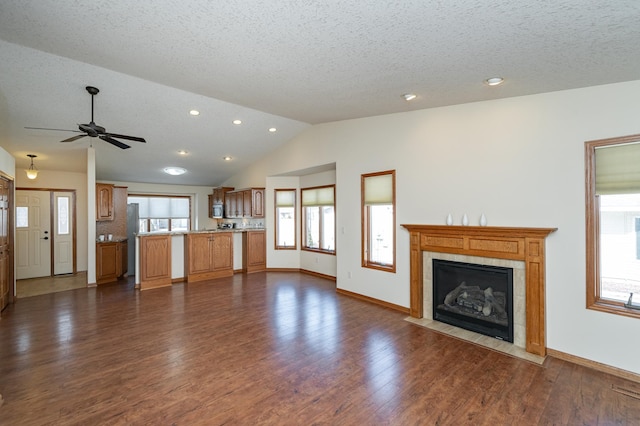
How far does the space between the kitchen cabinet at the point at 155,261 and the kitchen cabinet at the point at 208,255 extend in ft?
1.40

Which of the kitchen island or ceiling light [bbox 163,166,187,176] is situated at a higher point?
ceiling light [bbox 163,166,187,176]

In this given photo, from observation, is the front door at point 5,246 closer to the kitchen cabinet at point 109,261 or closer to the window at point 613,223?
the kitchen cabinet at point 109,261

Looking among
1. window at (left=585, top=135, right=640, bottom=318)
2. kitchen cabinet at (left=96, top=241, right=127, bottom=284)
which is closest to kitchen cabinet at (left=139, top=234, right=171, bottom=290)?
kitchen cabinet at (left=96, top=241, right=127, bottom=284)

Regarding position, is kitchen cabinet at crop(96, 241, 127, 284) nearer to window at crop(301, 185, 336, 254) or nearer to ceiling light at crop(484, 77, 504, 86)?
window at crop(301, 185, 336, 254)

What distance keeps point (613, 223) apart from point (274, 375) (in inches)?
143

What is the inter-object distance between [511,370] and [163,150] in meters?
7.28

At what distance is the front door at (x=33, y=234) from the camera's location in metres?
7.16

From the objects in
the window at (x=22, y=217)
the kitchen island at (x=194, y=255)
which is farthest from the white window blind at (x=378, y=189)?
the window at (x=22, y=217)

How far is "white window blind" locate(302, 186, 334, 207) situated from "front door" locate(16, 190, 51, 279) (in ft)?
21.2

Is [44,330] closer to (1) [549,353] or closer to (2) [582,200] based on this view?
Result: (1) [549,353]

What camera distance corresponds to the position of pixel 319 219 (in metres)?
7.31

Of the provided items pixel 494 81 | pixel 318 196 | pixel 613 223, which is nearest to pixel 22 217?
pixel 318 196

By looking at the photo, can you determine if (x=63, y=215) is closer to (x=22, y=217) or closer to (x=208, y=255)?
(x=22, y=217)

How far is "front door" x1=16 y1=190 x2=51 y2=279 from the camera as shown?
7.16 m
